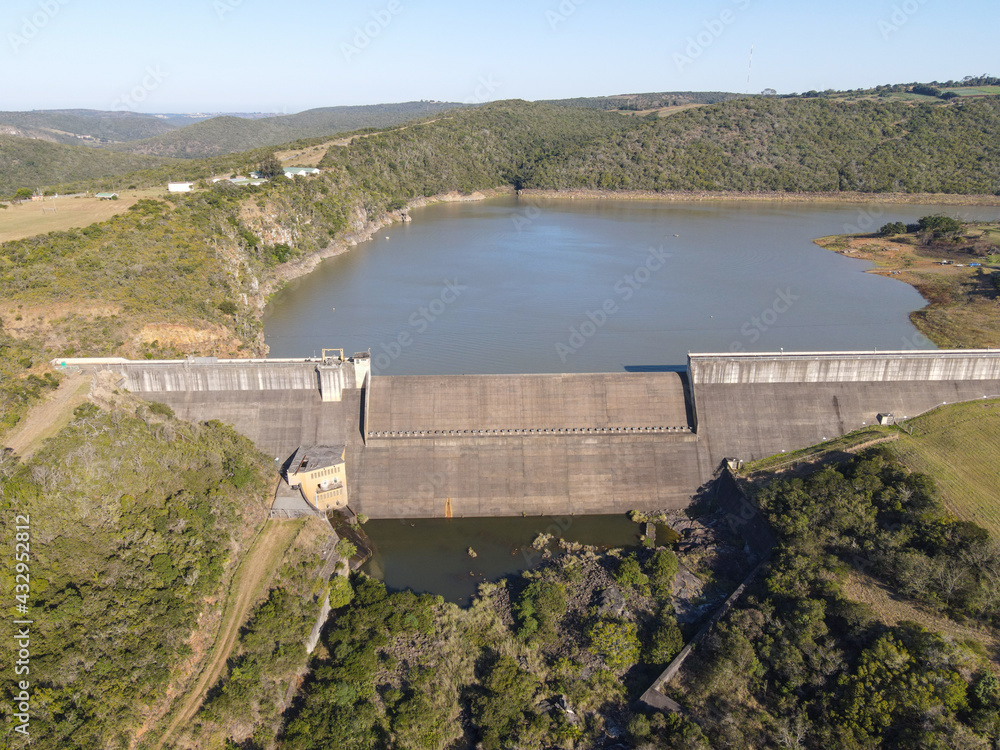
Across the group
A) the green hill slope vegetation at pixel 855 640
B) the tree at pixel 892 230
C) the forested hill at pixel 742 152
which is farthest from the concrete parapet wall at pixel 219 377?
the tree at pixel 892 230

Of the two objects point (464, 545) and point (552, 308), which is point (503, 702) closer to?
point (464, 545)

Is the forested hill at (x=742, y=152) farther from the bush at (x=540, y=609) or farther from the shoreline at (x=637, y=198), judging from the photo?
the bush at (x=540, y=609)

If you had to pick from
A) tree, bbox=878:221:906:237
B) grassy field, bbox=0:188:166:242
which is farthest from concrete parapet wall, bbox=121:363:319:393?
tree, bbox=878:221:906:237

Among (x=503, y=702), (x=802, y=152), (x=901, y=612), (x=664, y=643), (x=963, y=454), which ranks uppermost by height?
(x=802, y=152)

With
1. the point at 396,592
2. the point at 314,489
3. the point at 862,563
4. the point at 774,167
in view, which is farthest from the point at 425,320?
the point at 774,167

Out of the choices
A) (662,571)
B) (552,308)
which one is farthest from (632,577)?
(552,308)
